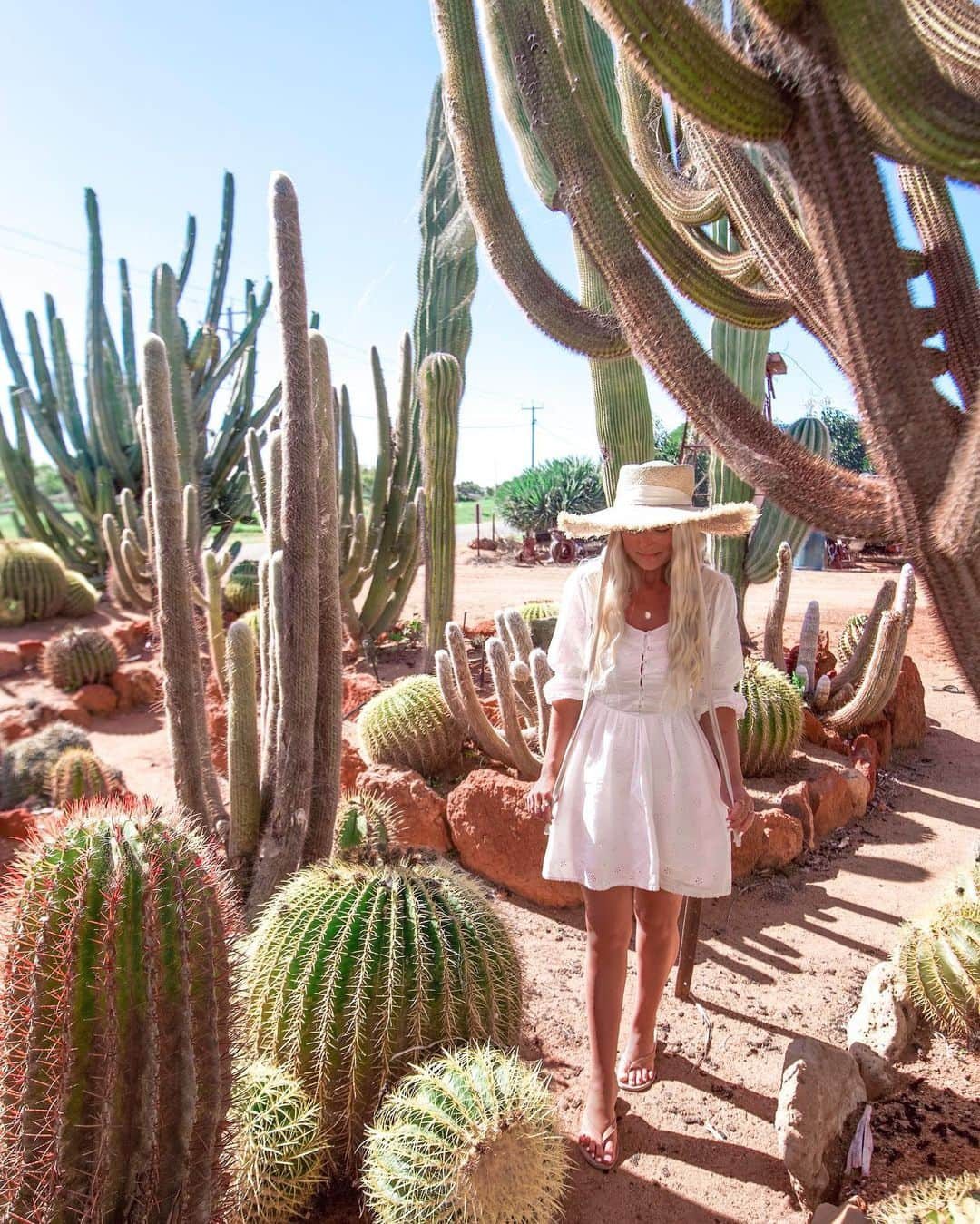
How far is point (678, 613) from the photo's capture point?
2.09 m

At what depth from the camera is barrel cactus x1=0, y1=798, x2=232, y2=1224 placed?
133cm

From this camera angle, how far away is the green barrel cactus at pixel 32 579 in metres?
8.84

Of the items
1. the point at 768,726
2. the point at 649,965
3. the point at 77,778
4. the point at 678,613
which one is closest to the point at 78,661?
the point at 77,778

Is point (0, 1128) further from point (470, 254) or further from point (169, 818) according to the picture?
point (470, 254)

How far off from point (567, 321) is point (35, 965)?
8.68 feet

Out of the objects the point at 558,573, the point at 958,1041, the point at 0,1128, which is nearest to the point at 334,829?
the point at 0,1128

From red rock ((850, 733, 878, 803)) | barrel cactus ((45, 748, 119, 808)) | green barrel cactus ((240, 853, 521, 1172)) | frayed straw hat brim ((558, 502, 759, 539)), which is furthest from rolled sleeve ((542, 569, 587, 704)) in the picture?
red rock ((850, 733, 878, 803))

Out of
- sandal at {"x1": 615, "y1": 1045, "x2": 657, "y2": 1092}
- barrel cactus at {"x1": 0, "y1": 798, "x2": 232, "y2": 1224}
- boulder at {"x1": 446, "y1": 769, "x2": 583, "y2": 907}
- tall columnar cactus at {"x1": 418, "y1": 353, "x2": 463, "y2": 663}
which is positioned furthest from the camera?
tall columnar cactus at {"x1": 418, "y1": 353, "x2": 463, "y2": 663}

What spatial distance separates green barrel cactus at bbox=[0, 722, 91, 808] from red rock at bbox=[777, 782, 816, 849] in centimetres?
380

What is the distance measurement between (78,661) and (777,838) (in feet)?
18.1

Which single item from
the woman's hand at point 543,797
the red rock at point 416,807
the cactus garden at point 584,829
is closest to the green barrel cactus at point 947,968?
the cactus garden at point 584,829

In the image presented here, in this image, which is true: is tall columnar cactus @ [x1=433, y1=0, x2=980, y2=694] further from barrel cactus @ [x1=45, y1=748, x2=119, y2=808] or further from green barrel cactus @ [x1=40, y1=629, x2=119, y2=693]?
green barrel cactus @ [x1=40, y1=629, x2=119, y2=693]

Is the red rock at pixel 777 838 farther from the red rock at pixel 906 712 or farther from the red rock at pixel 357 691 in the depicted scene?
the red rock at pixel 357 691

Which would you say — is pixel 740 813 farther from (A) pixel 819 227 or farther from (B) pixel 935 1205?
(A) pixel 819 227
